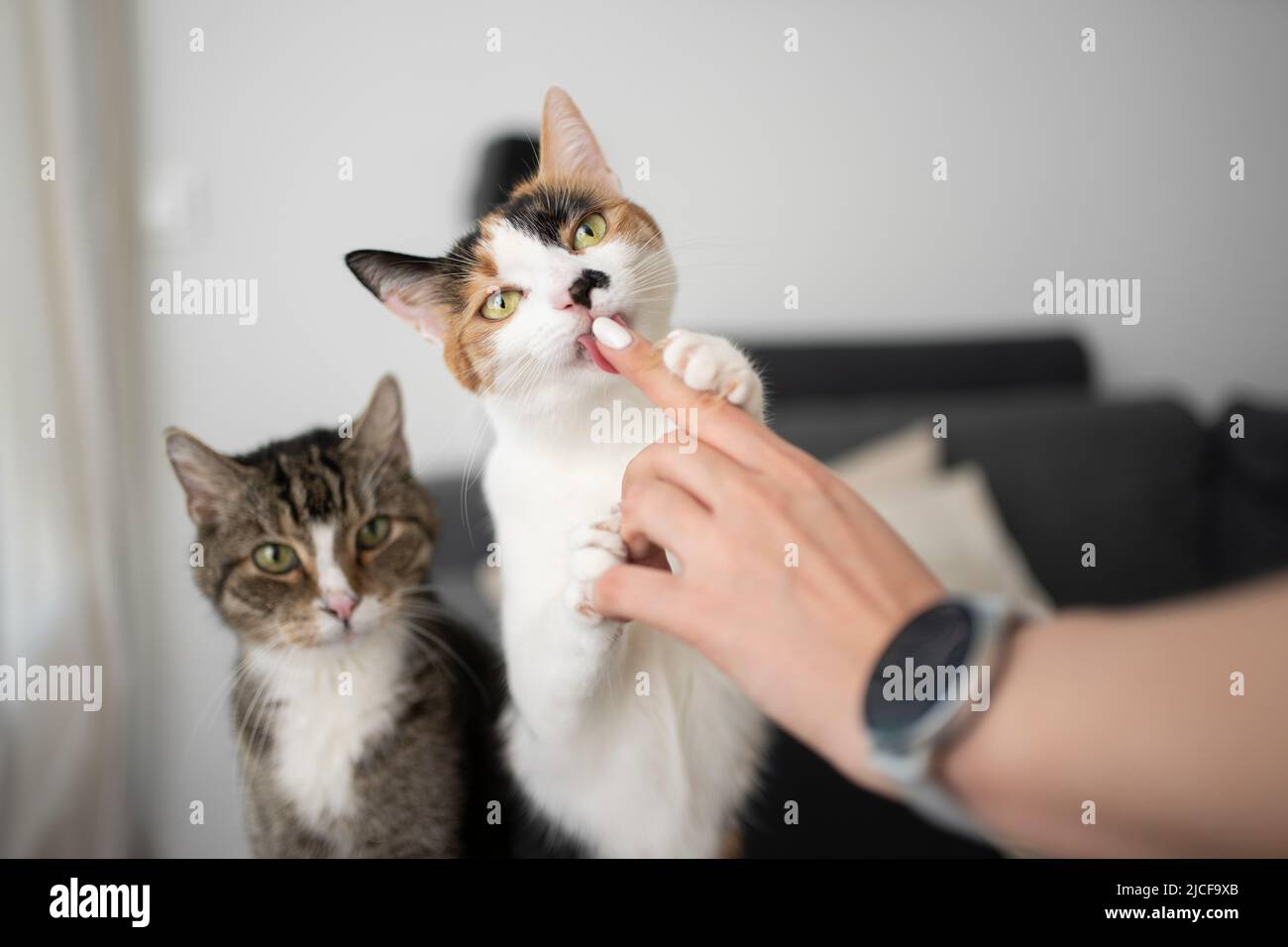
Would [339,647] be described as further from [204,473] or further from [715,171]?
[715,171]

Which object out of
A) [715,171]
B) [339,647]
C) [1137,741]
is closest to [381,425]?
[339,647]

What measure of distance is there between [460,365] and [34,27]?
0.51 meters

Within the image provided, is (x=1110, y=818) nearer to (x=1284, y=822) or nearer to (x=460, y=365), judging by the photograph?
(x=1284, y=822)

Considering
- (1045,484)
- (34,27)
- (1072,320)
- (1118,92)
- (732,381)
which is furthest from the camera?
(1045,484)

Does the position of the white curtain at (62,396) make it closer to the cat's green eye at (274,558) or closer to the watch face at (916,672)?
the cat's green eye at (274,558)

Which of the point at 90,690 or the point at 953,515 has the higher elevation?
the point at 953,515

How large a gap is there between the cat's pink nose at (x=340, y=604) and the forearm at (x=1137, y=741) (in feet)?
1.49

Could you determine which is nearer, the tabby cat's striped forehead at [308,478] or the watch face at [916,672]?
the watch face at [916,672]

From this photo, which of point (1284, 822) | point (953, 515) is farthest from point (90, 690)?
point (953, 515)

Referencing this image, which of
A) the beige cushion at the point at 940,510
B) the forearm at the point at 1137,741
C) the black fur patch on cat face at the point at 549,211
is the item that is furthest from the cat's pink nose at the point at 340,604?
the beige cushion at the point at 940,510

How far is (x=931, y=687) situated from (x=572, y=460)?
1.14 ft

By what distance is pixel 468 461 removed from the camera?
74 cm

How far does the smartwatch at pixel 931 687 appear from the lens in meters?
0.51

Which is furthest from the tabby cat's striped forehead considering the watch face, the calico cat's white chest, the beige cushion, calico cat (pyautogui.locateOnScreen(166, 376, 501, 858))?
the beige cushion
